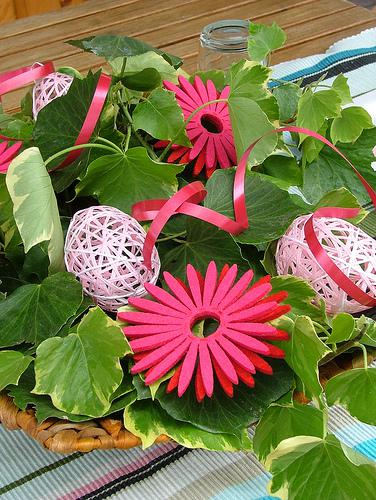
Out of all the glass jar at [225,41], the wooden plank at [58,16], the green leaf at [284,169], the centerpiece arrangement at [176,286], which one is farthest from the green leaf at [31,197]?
the wooden plank at [58,16]

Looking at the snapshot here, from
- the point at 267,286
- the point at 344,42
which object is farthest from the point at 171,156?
the point at 344,42

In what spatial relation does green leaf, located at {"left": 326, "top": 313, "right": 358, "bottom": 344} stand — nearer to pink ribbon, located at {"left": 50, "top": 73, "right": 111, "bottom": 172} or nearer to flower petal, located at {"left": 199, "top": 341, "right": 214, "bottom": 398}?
flower petal, located at {"left": 199, "top": 341, "right": 214, "bottom": 398}

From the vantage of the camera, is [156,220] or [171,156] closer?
[156,220]

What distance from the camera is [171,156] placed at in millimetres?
569

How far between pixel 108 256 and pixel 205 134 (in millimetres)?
167

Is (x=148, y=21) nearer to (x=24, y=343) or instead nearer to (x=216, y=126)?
(x=216, y=126)

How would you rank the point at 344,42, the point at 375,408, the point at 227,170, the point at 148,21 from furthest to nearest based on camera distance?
→ the point at 148,21 → the point at 344,42 → the point at 227,170 → the point at 375,408

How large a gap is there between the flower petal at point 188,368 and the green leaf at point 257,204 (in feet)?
0.31

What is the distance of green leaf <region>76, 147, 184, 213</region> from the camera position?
1.68 ft

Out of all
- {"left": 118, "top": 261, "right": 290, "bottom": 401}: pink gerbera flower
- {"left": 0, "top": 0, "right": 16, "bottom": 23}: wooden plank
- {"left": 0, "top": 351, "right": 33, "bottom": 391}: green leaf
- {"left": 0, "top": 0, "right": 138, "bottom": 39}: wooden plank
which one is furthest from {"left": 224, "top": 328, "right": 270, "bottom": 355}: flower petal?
{"left": 0, "top": 0, "right": 16, "bottom": 23}: wooden plank

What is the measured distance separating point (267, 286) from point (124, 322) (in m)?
0.09

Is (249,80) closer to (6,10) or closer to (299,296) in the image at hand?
(299,296)

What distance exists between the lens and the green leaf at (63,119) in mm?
513

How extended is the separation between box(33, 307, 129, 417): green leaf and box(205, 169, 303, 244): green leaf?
0.38 ft
